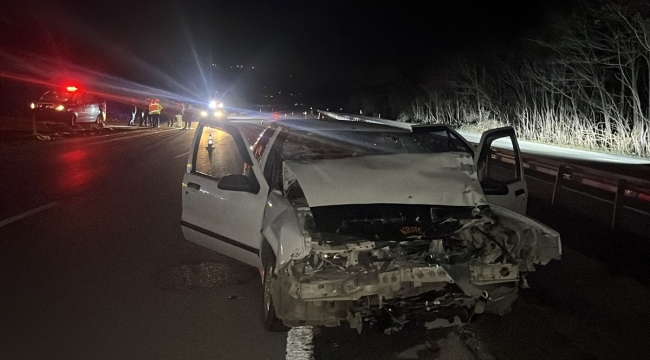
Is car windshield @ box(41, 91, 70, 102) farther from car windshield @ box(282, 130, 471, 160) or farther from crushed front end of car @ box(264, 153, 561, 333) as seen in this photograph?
crushed front end of car @ box(264, 153, 561, 333)

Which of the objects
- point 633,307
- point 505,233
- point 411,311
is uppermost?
point 505,233

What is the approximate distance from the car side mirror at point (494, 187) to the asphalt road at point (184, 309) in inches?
41.8

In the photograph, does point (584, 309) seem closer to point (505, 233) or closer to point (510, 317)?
point (510, 317)

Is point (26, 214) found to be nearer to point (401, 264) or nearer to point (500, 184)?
point (500, 184)

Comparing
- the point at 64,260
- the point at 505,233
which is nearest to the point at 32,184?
the point at 64,260

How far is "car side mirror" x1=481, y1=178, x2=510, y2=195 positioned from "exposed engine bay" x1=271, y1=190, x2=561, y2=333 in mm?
1490

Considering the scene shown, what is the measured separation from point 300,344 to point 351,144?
2.47 metres

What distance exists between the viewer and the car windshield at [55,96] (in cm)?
2709

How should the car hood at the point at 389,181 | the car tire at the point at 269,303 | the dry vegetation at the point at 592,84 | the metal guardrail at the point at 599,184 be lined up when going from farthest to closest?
the dry vegetation at the point at 592,84, the metal guardrail at the point at 599,184, the car hood at the point at 389,181, the car tire at the point at 269,303

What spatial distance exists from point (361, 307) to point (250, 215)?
1.58m

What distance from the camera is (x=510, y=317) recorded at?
555 centimetres

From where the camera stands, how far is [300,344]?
4.86 m

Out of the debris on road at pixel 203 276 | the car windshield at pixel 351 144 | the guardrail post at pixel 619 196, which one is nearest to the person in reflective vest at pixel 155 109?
the guardrail post at pixel 619 196

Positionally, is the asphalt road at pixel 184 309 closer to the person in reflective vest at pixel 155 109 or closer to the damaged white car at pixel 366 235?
the damaged white car at pixel 366 235
